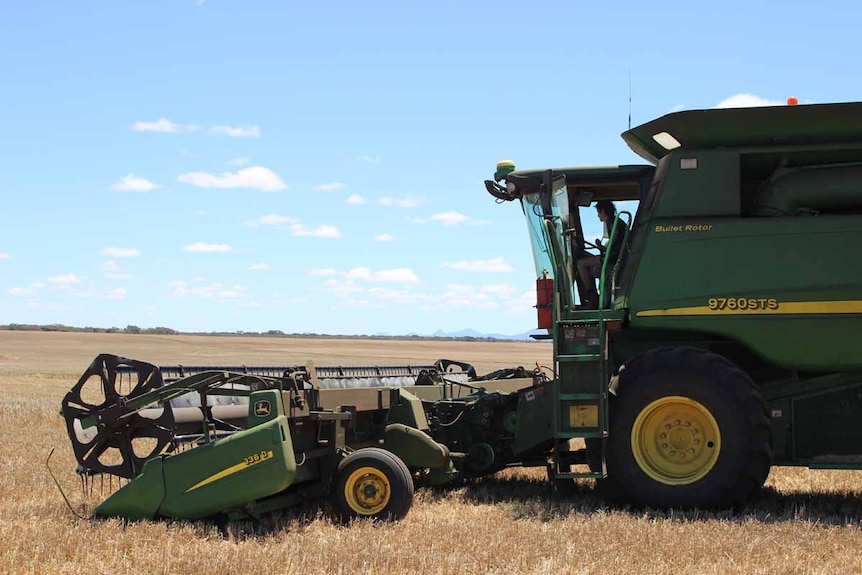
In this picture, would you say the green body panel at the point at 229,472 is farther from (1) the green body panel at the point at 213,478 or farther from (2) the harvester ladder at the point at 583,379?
(2) the harvester ladder at the point at 583,379

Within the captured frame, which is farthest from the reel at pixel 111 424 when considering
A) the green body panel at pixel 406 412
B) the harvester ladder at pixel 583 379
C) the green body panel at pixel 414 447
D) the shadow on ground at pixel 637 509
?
the harvester ladder at pixel 583 379

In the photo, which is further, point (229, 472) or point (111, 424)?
point (111, 424)

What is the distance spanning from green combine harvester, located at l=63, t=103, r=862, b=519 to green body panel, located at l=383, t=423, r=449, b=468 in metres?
0.02

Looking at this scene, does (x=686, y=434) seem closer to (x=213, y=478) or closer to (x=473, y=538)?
(x=473, y=538)

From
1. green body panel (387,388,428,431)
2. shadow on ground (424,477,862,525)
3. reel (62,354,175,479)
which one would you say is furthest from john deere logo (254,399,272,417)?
shadow on ground (424,477,862,525)

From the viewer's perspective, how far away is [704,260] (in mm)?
6688

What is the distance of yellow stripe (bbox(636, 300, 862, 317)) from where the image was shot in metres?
6.40

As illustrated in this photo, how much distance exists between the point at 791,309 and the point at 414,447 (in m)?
2.92

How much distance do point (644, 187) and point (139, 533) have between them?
174 inches

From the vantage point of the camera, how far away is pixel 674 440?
667cm

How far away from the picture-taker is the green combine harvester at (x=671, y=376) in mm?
6316

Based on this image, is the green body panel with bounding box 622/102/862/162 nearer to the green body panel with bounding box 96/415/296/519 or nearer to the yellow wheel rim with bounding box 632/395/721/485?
the yellow wheel rim with bounding box 632/395/721/485

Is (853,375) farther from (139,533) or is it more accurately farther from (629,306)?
(139,533)

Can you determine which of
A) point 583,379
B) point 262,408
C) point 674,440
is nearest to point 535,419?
point 583,379
